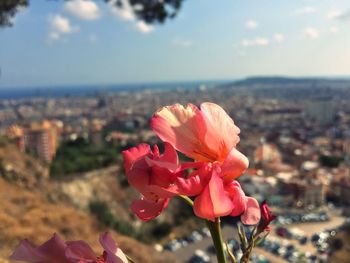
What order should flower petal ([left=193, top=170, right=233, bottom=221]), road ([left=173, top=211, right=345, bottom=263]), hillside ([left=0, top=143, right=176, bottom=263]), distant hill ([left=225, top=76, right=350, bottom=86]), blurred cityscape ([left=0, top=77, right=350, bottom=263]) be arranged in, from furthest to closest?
1. distant hill ([left=225, top=76, right=350, bottom=86])
2. road ([left=173, top=211, right=345, bottom=263])
3. blurred cityscape ([left=0, top=77, right=350, bottom=263])
4. hillside ([left=0, top=143, right=176, bottom=263])
5. flower petal ([left=193, top=170, right=233, bottom=221])

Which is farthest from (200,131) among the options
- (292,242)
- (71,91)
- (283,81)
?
(71,91)

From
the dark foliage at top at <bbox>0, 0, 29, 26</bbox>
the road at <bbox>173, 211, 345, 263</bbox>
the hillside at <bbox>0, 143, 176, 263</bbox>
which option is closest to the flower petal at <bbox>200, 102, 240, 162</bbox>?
the hillside at <bbox>0, 143, 176, 263</bbox>

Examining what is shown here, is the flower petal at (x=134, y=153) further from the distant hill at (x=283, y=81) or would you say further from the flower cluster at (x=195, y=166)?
the distant hill at (x=283, y=81)

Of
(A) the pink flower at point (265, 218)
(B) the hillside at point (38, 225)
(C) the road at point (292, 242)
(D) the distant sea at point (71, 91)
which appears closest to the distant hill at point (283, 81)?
(D) the distant sea at point (71, 91)

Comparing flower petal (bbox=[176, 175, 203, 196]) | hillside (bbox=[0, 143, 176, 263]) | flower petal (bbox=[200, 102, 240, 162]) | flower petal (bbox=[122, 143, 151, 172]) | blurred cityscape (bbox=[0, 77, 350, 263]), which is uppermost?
flower petal (bbox=[200, 102, 240, 162])

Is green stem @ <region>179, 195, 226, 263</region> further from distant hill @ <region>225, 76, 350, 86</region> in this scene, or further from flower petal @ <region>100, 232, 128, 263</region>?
distant hill @ <region>225, 76, 350, 86</region>

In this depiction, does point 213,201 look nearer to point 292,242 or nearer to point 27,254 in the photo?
point 27,254
